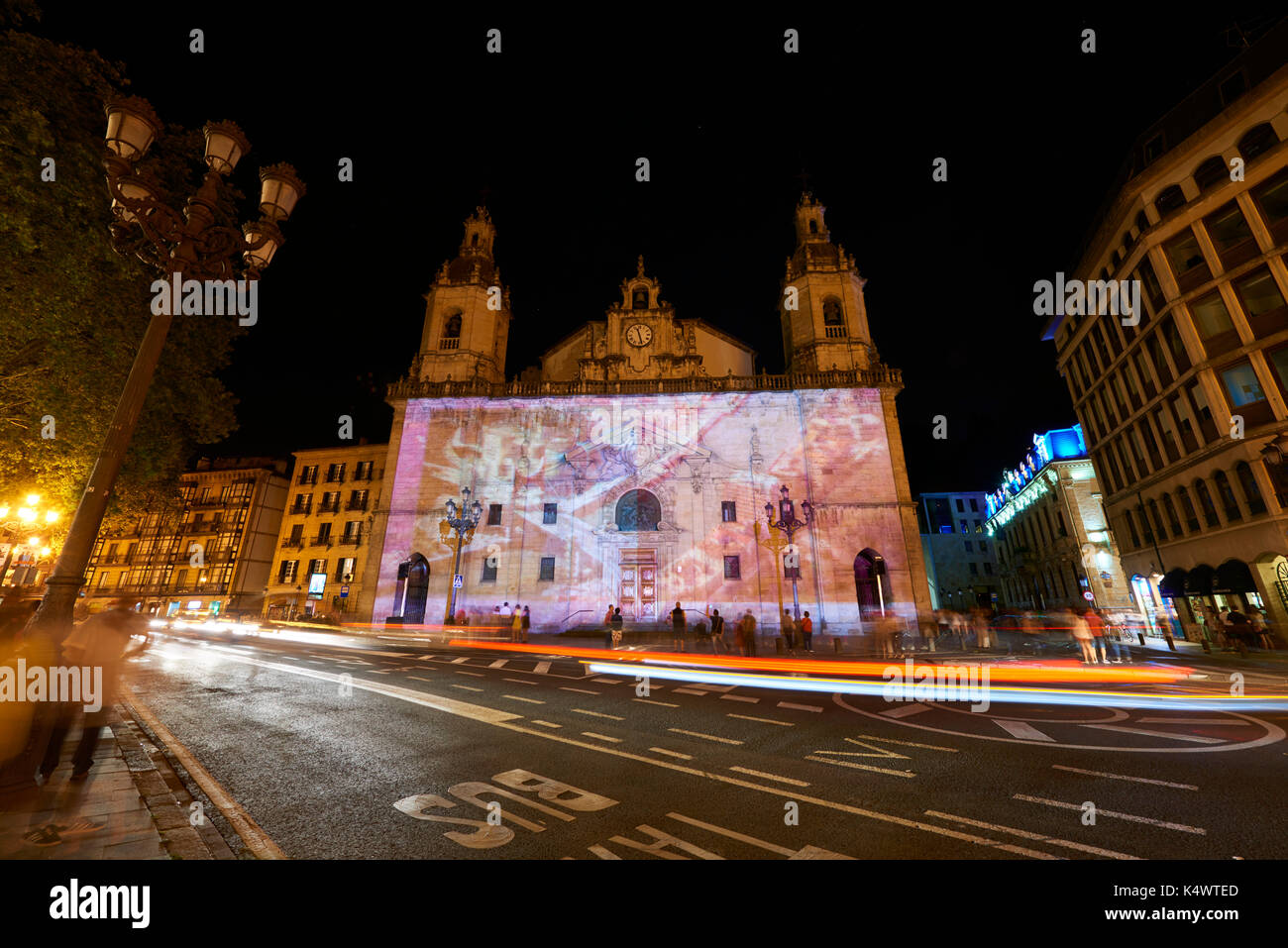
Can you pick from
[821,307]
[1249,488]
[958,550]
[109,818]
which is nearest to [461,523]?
[109,818]

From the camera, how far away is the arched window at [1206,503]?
71.3 feet

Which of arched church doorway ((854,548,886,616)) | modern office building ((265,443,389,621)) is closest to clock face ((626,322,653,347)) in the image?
arched church doorway ((854,548,886,616))

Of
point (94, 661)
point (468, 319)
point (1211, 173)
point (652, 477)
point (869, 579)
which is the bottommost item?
point (94, 661)

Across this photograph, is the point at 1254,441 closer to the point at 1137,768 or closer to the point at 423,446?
the point at 1137,768

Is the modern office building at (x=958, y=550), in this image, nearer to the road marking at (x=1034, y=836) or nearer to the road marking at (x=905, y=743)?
the road marking at (x=905, y=743)

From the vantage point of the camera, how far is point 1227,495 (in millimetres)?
21141

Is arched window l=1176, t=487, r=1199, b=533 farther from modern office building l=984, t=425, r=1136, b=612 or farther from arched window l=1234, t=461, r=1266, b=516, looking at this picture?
modern office building l=984, t=425, r=1136, b=612

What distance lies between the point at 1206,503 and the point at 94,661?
35.6 m

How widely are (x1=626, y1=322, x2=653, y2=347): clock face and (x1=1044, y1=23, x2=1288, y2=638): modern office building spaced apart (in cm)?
2641

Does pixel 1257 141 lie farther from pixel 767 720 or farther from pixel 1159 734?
pixel 767 720

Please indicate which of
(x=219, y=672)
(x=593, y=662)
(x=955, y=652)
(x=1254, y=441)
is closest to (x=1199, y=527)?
(x=1254, y=441)

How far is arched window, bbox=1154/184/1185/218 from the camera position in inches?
906

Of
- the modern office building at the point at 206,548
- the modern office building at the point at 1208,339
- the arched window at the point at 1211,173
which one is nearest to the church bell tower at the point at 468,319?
the modern office building at the point at 206,548

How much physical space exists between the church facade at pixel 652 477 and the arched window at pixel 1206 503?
11431 mm
